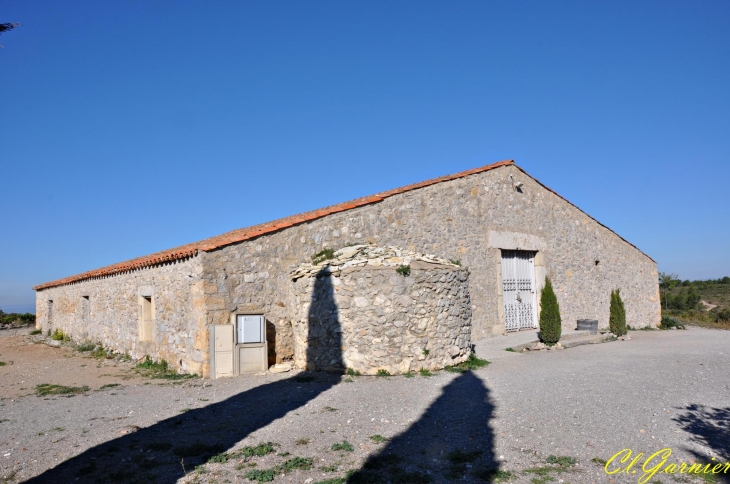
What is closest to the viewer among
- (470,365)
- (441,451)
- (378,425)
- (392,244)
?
(441,451)

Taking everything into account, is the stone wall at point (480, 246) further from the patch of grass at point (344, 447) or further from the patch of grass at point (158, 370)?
the patch of grass at point (344, 447)

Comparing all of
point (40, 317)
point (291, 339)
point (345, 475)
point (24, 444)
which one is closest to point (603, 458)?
point (345, 475)

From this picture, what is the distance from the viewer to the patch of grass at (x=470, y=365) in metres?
9.08

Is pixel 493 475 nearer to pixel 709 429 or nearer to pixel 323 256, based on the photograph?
pixel 709 429

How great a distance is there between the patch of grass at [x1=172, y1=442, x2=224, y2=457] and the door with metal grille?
1051 cm

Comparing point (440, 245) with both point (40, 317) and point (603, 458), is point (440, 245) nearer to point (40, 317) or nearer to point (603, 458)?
point (603, 458)

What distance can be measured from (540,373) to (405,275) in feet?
9.49

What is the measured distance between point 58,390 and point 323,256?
5260 millimetres

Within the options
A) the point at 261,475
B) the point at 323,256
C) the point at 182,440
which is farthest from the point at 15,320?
the point at 261,475

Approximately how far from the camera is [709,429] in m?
5.32

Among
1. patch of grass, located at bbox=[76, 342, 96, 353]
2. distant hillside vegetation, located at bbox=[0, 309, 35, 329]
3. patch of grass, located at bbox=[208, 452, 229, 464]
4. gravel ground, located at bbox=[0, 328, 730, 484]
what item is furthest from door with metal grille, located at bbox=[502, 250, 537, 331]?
distant hillside vegetation, located at bbox=[0, 309, 35, 329]

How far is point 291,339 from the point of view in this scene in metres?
10.3

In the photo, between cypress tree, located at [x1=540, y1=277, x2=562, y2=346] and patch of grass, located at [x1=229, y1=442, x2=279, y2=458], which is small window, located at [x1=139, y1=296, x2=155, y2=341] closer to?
patch of grass, located at [x1=229, y1=442, x2=279, y2=458]

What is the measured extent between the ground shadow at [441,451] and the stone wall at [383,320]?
2113mm
